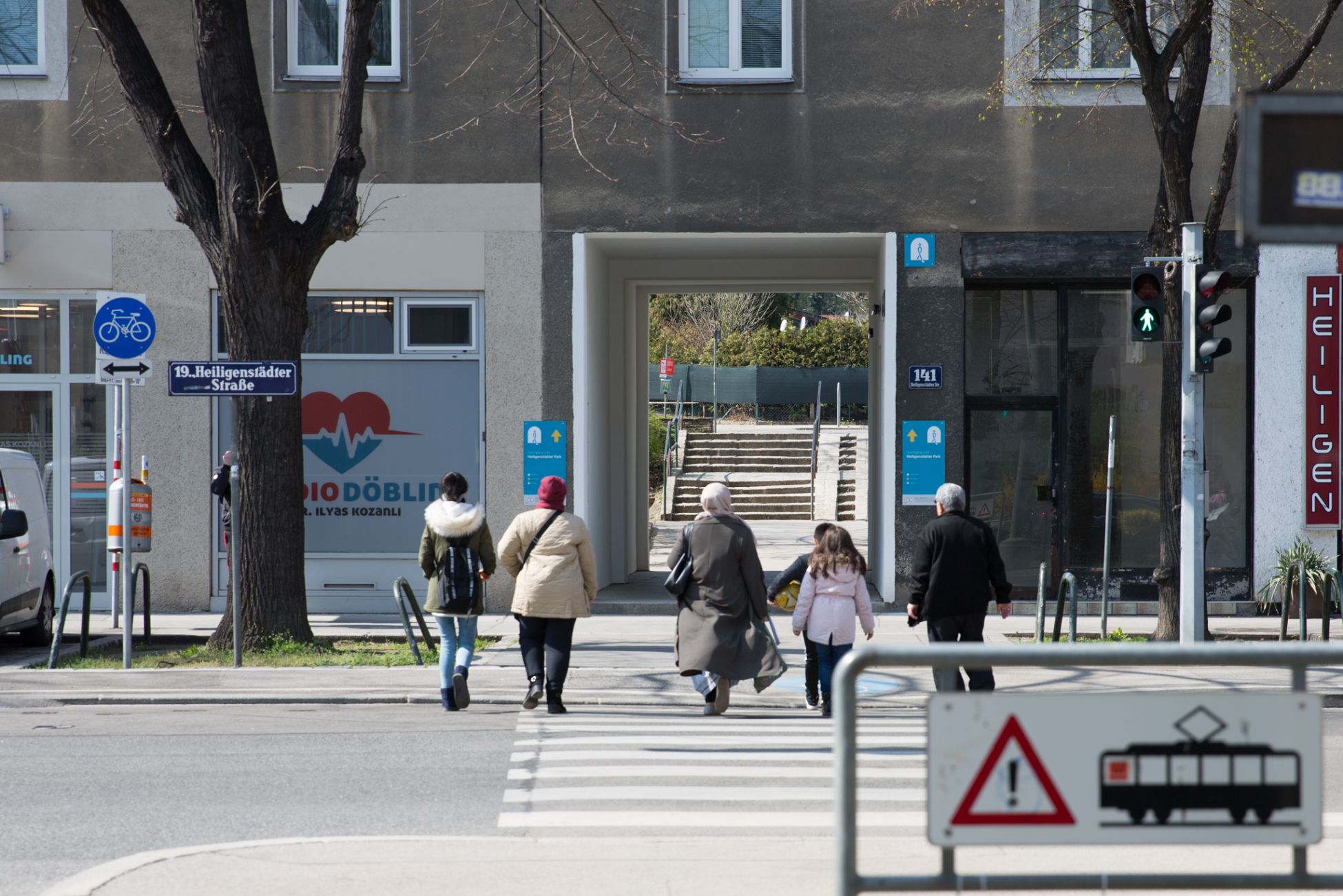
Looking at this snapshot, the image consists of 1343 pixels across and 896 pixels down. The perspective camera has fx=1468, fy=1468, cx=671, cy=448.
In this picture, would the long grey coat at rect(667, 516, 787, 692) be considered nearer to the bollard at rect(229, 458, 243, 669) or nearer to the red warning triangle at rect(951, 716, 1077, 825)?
the bollard at rect(229, 458, 243, 669)

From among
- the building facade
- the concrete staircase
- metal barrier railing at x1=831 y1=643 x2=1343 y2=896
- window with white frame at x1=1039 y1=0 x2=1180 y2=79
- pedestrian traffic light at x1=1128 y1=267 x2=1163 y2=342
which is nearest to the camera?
metal barrier railing at x1=831 y1=643 x2=1343 y2=896

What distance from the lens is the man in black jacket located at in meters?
10.0

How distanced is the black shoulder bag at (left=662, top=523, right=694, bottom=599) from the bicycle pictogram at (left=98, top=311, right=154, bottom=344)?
480cm

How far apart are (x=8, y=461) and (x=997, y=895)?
36.3ft

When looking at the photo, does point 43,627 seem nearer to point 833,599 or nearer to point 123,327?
point 123,327

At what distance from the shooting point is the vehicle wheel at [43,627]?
14.0 meters

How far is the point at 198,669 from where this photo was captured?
12.0 metres

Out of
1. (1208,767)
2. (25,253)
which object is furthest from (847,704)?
(25,253)

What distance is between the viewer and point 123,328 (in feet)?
38.6

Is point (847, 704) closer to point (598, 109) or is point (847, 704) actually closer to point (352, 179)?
point (352, 179)

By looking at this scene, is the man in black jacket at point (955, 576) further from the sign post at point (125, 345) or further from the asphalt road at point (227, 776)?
the sign post at point (125, 345)

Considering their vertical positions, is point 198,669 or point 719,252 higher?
point 719,252

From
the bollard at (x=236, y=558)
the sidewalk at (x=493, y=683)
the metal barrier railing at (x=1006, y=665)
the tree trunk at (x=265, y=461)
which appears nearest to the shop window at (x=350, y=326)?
the tree trunk at (x=265, y=461)

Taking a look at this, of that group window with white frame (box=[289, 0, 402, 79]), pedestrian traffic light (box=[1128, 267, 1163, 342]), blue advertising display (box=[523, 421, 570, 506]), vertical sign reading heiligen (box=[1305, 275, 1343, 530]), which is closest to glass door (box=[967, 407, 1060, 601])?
vertical sign reading heiligen (box=[1305, 275, 1343, 530])
